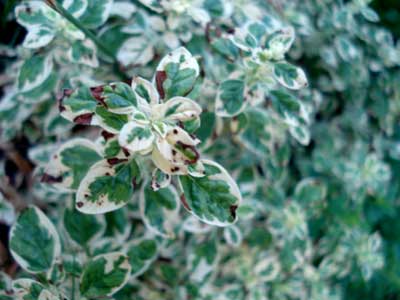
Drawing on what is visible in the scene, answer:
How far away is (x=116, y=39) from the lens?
1304 millimetres

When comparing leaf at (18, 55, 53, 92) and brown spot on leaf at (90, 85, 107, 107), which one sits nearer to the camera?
brown spot on leaf at (90, 85, 107, 107)

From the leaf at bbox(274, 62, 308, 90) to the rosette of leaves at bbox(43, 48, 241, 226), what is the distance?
237mm

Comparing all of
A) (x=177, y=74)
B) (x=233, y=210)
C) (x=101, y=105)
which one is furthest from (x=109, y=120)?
(x=233, y=210)

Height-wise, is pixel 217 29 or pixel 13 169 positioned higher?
pixel 217 29

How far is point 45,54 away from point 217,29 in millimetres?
393

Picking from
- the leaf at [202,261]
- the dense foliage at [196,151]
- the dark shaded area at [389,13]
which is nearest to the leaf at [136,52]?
the dense foliage at [196,151]

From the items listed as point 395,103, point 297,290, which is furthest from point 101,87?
point 395,103

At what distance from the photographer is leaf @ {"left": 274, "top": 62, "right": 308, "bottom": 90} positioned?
40.7 inches

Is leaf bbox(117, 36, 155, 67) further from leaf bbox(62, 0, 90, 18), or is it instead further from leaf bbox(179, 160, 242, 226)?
leaf bbox(179, 160, 242, 226)

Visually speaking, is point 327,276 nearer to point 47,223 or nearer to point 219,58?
point 219,58

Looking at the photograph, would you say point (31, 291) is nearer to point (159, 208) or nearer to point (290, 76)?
point (159, 208)

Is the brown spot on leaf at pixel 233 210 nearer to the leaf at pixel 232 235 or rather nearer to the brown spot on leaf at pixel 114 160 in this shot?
the brown spot on leaf at pixel 114 160

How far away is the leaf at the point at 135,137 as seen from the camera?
77cm

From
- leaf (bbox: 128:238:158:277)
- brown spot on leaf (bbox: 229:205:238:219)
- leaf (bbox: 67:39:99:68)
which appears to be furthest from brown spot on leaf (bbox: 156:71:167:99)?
leaf (bbox: 128:238:158:277)
